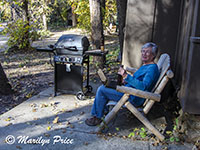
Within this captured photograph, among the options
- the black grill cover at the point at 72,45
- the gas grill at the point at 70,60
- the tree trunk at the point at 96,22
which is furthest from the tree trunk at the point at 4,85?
the tree trunk at the point at 96,22

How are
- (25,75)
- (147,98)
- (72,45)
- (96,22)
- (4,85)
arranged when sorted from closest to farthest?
(147,98) → (72,45) → (4,85) → (96,22) → (25,75)

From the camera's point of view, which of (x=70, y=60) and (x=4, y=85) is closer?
(x=70, y=60)

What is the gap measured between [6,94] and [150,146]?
3.83m

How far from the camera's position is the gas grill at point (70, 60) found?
4.84 metres

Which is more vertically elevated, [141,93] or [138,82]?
[138,82]

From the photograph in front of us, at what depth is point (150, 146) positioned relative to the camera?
10.9ft

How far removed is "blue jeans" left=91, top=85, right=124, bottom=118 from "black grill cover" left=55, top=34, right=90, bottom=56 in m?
1.38

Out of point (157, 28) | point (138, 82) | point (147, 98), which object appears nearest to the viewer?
point (147, 98)

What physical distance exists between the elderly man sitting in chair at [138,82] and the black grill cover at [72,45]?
4.63 feet

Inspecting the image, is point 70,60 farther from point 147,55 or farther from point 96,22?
point 96,22

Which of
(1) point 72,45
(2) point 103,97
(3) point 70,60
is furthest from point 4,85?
(2) point 103,97

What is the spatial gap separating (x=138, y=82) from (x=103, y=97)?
0.66m

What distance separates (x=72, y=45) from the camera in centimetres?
485

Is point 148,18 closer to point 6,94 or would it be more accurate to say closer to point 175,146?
point 175,146
